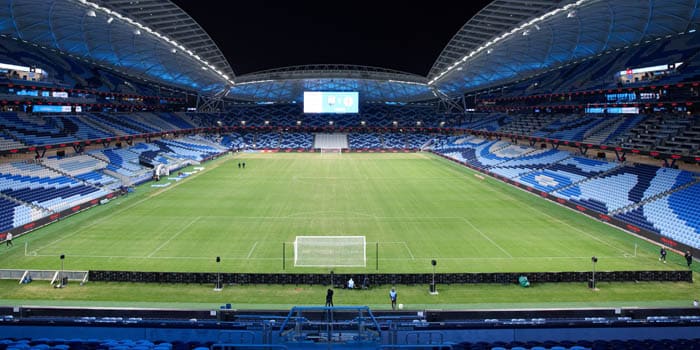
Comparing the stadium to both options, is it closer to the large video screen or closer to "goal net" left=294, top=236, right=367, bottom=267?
"goal net" left=294, top=236, right=367, bottom=267

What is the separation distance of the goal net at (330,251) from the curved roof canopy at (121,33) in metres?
29.3

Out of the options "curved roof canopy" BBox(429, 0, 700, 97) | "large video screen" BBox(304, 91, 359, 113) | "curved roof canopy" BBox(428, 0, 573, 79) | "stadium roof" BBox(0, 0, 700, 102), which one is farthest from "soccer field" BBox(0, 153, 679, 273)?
"large video screen" BBox(304, 91, 359, 113)

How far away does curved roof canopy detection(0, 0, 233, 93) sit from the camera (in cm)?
4202

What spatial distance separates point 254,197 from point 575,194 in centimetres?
3043

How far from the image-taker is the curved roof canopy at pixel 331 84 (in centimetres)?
9081

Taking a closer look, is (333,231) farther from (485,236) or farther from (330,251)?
(485,236)

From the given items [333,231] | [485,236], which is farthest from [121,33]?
[485,236]

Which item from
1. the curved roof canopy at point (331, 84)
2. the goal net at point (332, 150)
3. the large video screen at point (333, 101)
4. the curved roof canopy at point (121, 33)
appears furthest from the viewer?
the goal net at point (332, 150)

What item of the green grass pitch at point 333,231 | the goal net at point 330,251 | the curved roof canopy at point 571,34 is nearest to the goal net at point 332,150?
the curved roof canopy at point 571,34

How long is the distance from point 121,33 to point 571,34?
50.5 m

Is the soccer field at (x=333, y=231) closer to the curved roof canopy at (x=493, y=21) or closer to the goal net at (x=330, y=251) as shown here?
the goal net at (x=330, y=251)

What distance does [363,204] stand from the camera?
140ft

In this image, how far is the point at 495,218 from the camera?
3712 centimetres

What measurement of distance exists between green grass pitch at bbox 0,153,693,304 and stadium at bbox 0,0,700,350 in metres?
0.23
